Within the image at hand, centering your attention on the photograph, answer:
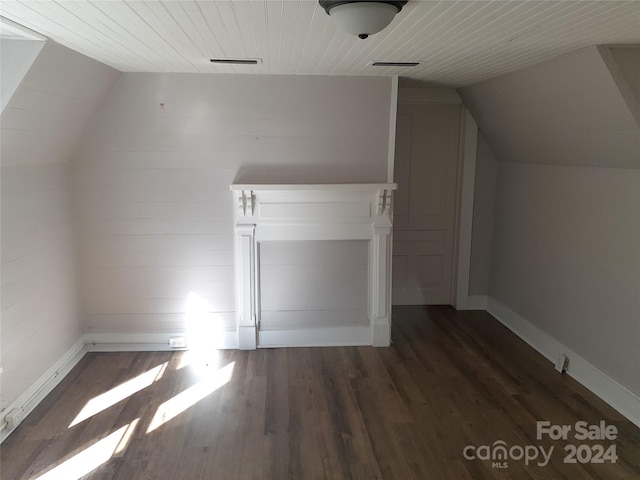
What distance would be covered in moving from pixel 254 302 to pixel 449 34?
242cm

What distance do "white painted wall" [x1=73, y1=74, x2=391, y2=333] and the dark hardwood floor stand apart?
1.77 ft

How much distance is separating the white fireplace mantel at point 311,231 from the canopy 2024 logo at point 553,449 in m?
1.39

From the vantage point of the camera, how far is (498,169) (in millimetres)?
4543

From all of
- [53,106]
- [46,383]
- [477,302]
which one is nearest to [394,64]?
[53,106]

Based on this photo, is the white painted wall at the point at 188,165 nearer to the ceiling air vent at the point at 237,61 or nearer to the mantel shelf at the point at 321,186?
the mantel shelf at the point at 321,186

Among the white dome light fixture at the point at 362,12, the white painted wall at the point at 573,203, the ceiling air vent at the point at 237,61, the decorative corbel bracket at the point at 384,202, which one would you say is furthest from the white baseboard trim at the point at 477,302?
the white dome light fixture at the point at 362,12

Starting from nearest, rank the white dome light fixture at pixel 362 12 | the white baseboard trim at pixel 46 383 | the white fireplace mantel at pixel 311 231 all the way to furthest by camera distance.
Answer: the white dome light fixture at pixel 362 12
the white baseboard trim at pixel 46 383
the white fireplace mantel at pixel 311 231

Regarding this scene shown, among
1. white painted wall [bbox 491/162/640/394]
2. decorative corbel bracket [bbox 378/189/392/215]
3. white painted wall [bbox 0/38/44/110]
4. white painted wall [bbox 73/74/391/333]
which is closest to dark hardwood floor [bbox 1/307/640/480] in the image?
white painted wall [bbox 491/162/640/394]

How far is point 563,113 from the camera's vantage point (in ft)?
9.96

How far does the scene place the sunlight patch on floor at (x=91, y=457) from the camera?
93.0 inches

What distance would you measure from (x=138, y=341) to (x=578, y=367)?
3335mm

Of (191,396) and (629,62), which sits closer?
(629,62)

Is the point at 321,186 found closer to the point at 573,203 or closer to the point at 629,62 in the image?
the point at 573,203

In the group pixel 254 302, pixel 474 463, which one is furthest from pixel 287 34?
pixel 474 463
